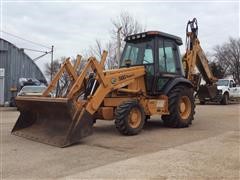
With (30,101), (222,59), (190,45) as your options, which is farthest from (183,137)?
(222,59)

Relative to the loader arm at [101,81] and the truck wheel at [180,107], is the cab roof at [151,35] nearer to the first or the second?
the loader arm at [101,81]

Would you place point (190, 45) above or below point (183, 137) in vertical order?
above

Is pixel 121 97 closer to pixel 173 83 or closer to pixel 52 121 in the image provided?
pixel 173 83

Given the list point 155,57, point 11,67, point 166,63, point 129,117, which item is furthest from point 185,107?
point 11,67

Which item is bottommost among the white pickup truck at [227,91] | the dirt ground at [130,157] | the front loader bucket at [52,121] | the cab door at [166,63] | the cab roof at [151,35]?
the dirt ground at [130,157]

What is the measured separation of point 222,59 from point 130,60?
183 ft

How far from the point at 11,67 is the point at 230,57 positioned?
46057mm

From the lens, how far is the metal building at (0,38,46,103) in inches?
1002

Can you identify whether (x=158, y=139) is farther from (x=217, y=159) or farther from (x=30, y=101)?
(x=30, y=101)

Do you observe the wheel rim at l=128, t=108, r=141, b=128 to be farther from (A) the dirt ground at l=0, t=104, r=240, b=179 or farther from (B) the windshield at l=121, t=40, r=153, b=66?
(B) the windshield at l=121, t=40, r=153, b=66

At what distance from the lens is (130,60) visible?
991 cm

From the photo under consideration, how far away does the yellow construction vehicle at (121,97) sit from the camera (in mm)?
7354

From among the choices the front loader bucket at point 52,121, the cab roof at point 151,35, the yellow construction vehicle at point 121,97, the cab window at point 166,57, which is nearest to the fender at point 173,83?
the yellow construction vehicle at point 121,97

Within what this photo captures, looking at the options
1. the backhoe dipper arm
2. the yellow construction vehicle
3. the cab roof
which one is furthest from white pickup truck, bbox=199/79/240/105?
the cab roof
